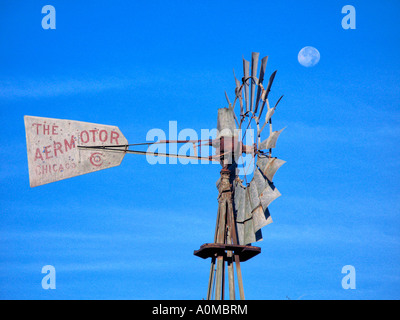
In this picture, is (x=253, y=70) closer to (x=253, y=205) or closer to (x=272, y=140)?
(x=272, y=140)

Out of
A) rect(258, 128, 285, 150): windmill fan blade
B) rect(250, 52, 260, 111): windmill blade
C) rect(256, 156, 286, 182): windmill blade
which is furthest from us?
rect(250, 52, 260, 111): windmill blade

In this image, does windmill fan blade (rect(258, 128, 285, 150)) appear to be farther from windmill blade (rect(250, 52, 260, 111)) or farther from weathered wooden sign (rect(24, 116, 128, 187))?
weathered wooden sign (rect(24, 116, 128, 187))

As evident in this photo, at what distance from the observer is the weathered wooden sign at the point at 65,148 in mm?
16859

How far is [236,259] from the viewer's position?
17.5m

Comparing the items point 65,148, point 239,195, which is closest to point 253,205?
point 239,195

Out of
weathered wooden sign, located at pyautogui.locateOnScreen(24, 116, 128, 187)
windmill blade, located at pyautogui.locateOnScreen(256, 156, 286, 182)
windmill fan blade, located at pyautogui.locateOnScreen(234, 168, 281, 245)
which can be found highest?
weathered wooden sign, located at pyautogui.locateOnScreen(24, 116, 128, 187)

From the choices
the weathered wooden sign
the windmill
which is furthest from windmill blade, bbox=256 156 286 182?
the weathered wooden sign

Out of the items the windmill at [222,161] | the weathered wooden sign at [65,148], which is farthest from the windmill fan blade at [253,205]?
the weathered wooden sign at [65,148]

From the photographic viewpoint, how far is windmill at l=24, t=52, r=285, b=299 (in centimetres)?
1702

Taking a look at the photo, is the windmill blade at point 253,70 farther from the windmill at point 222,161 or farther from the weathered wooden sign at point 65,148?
the weathered wooden sign at point 65,148

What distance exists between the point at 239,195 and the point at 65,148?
5.09m

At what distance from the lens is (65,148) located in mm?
17344
